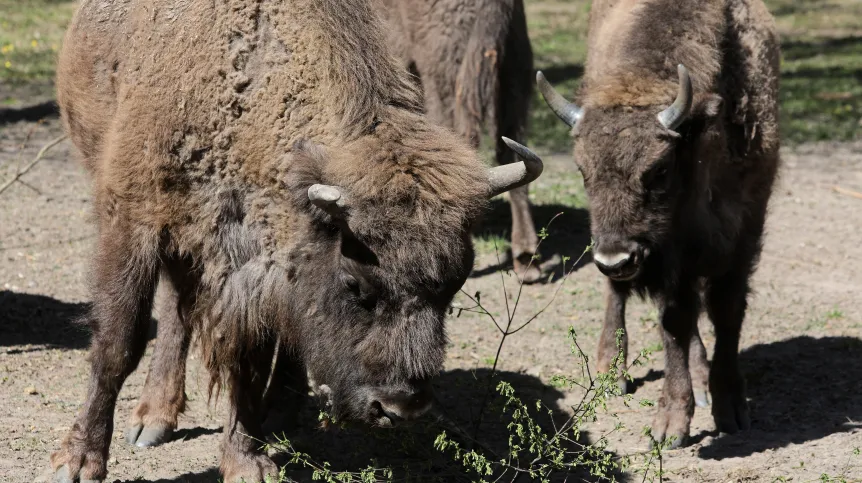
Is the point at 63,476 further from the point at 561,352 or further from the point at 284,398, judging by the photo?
the point at 561,352

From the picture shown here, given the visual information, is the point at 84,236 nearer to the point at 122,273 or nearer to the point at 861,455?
the point at 122,273

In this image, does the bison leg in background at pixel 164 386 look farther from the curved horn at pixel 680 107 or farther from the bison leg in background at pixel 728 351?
the bison leg in background at pixel 728 351

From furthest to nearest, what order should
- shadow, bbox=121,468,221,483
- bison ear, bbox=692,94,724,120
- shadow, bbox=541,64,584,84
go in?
1. shadow, bbox=541,64,584,84
2. bison ear, bbox=692,94,724,120
3. shadow, bbox=121,468,221,483

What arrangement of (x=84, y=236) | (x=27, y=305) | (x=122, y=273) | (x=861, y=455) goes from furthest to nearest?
(x=84, y=236)
(x=27, y=305)
(x=861, y=455)
(x=122, y=273)

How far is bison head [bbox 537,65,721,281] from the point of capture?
4785 millimetres

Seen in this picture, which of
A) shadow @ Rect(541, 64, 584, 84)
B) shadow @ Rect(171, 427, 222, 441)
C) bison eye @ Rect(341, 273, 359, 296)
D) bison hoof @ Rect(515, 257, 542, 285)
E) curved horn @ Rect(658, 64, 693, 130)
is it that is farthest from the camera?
shadow @ Rect(541, 64, 584, 84)

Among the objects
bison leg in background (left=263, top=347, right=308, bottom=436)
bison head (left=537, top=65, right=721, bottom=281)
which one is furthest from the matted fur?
bison head (left=537, top=65, right=721, bottom=281)

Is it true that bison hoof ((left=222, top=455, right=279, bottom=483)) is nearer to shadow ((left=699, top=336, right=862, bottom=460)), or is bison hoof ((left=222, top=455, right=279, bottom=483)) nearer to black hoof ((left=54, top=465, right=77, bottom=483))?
black hoof ((left=54, top=465, right=77, bottom=483))

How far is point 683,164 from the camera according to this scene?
195 inches

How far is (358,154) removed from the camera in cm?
372

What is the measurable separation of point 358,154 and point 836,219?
6.24 m

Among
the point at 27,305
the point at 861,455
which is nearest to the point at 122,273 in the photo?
the point at 27,305

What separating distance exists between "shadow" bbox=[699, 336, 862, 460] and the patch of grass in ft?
28.4

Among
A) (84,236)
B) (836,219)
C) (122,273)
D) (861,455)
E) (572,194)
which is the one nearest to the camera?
(122,273)
